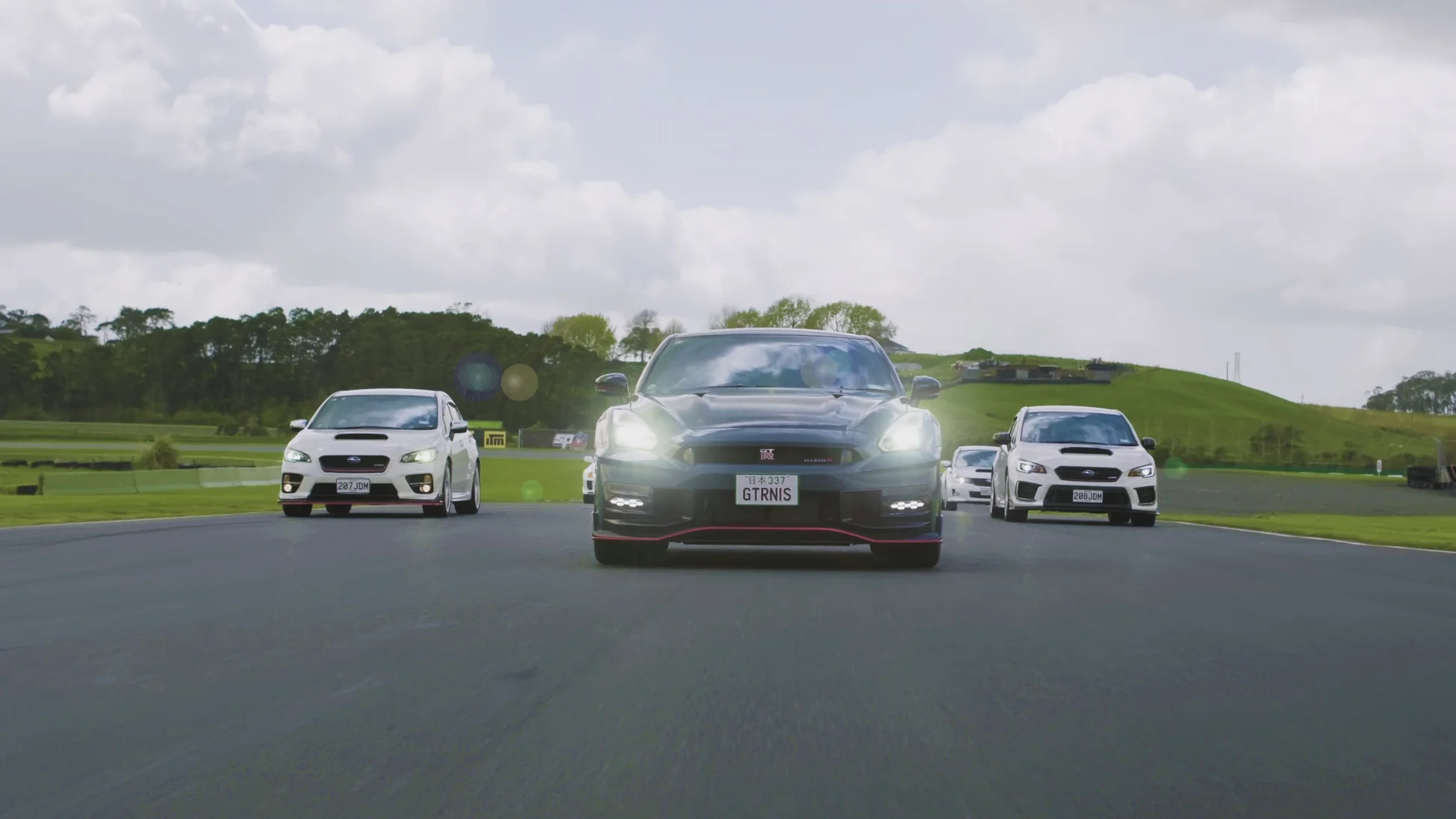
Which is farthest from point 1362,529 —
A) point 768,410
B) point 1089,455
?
point 768,410

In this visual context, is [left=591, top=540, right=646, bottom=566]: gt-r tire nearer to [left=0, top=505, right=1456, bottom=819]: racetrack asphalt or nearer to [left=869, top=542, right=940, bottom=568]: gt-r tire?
[left=0, top=505, right=1456, bottom=819]: racetrack asphalt

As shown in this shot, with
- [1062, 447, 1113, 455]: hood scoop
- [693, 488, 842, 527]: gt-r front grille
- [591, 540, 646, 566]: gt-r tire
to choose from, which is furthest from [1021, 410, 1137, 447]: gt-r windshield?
[693, 488, 842, 527]: gt-r front grille

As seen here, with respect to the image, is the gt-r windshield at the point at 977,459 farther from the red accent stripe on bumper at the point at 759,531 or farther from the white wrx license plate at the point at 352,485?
the red accent stripe on bumper at the point at 759,531

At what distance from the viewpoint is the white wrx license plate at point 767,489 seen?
11547 millimetres

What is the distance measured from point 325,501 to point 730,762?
17.3m

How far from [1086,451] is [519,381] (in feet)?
450

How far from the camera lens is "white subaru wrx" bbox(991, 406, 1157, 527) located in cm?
2258

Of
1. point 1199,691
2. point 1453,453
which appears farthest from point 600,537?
point 1453,453

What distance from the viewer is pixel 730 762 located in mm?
5121

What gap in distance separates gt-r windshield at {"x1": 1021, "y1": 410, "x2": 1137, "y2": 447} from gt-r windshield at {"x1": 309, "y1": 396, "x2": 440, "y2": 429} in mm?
9061

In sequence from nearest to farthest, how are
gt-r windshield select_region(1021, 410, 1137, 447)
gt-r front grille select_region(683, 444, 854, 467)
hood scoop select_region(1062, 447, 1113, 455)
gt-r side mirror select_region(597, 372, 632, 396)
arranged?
gt-r front grille select_region(683, 444, 854, 467) < gt-r side mirror select_region(597, 372, 632, 396) < hood scoop select_region(1062, 447, 1113, 455) < gt-r windshield select_region(1021, 410, 1137, 447)

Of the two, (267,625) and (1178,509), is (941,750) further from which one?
(1178,509)

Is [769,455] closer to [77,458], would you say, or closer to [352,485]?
[352,485]

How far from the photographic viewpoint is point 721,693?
647 centimetres
